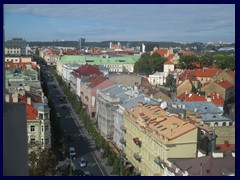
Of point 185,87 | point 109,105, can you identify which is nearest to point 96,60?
point 185,87

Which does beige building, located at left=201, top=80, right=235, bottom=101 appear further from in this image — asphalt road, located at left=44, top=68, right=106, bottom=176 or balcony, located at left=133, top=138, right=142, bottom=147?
balcony, located at left=133, top=138, right=142, bottom=147

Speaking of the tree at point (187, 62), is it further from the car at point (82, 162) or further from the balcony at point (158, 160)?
the balcony at point (158, 160)

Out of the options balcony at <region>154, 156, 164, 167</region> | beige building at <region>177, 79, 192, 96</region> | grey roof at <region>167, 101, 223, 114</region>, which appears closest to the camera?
balcony at <region>154, 156, 164, 167</region>

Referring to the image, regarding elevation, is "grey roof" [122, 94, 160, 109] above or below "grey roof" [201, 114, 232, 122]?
above

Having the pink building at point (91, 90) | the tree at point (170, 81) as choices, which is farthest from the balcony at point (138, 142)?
the tree at point (170, 81)

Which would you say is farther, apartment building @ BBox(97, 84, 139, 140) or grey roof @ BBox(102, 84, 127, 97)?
grey roof @ BBox(102, 84, 127, 97)

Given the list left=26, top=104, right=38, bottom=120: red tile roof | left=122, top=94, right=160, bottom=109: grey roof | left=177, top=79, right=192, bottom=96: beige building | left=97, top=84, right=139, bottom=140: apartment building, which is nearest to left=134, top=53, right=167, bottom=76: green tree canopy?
left=177, top=79, right=192, bottom=96: beige building
